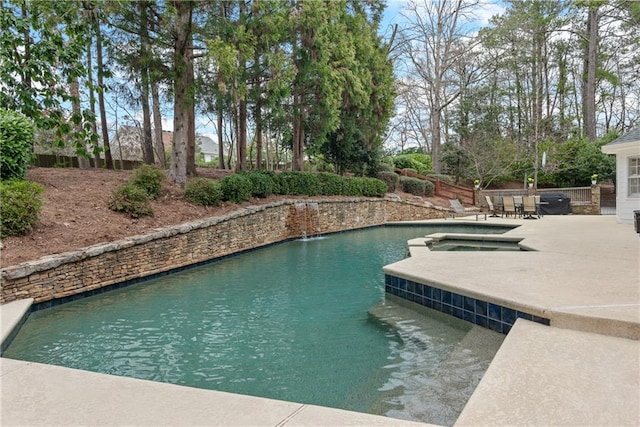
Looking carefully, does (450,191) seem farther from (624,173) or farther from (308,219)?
(308,219)

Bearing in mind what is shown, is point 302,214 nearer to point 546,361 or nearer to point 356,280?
point 356,280

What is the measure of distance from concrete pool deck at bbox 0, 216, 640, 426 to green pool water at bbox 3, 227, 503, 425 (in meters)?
0.45

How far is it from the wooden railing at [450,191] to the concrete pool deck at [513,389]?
1750 cm

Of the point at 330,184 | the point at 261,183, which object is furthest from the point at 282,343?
the point at 330,184

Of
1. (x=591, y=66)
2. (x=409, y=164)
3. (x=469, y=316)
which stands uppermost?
(x=591, y=66)

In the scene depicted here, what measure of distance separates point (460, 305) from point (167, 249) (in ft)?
17.4

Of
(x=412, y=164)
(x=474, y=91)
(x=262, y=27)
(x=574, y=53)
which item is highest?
(x=574, y=53)

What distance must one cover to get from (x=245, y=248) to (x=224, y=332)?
574 centimetres

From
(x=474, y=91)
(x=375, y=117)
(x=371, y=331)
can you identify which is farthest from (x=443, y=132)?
(x=371, y=331)

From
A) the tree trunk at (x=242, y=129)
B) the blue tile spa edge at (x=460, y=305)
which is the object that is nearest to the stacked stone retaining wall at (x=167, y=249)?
the tree trunk at (x=242, y=129)

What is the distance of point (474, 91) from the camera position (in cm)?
2716

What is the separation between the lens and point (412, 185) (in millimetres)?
19734

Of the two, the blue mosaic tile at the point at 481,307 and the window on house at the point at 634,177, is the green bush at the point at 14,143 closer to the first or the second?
the blue mosaic tile at the point at 481,307

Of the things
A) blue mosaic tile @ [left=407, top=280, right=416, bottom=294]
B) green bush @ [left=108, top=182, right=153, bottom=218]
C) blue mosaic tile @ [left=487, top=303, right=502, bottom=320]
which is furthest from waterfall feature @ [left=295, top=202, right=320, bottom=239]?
blue mosaic tile @ [left=487, top=303, right=502, bottom=320]
